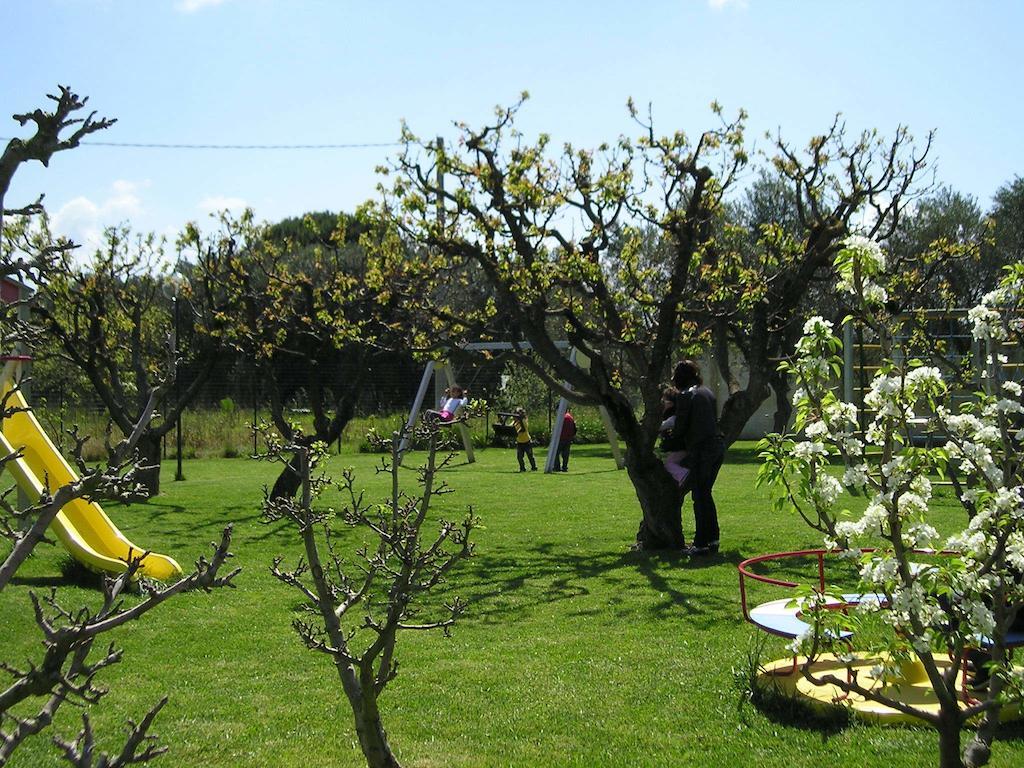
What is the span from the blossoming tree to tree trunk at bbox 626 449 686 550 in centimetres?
670

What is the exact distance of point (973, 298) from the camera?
28.9m

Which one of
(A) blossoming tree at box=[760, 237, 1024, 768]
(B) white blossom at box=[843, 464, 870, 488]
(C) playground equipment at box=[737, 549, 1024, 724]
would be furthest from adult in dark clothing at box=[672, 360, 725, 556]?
(B) white blossom at box=[843, 464, 870, 488]

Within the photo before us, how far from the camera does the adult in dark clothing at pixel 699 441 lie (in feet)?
33.3

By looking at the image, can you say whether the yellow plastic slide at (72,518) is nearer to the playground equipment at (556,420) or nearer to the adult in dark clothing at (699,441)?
the adult in dark clothing at (699,441)

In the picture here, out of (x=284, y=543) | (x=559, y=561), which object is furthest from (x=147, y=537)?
(x=559, y=561)

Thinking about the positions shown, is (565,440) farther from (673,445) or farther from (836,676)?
(836,676)

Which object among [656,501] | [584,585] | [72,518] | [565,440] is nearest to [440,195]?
[656,501]

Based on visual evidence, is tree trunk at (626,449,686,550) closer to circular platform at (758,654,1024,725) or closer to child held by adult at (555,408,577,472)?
circular platform at (758,654,1024,725)

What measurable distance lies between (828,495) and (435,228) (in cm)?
748

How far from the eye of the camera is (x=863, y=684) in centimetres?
557

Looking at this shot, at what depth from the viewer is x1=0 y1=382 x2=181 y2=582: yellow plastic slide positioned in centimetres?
901

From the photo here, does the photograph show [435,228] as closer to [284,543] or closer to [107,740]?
[284,543]

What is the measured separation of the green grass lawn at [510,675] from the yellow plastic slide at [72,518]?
1.34 ft

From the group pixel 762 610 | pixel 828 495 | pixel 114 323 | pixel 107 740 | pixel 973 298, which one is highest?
pixel 973 298
